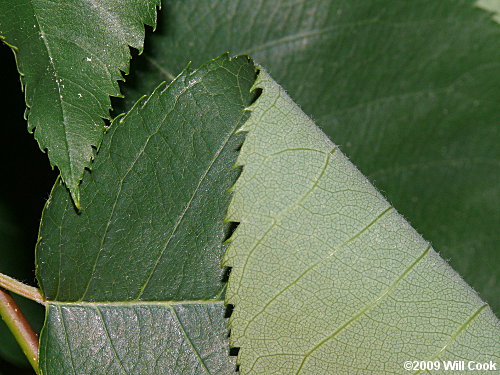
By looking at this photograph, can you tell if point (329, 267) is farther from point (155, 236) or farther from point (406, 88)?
point (406, 88)

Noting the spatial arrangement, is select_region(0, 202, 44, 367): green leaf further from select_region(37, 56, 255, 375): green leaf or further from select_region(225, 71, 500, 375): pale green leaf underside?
select_region(225, 71, 500, 375): pale green leaf underside

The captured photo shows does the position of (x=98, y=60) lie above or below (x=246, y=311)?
above

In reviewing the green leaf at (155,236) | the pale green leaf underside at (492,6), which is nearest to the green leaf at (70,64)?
the green leaf at (155,236)

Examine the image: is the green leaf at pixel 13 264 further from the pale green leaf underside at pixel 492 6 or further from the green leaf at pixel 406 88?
the pale green leaf underside at pixel 492 6

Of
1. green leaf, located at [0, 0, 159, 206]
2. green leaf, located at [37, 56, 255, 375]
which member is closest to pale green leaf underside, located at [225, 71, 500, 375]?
green leaf, located at [37, 56, 255, 375]

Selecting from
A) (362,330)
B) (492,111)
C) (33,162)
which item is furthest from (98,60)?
(492,111)

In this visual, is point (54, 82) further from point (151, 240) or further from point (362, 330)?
point (362, 330)
